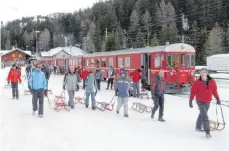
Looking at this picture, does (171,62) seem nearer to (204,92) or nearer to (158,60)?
(158,60)

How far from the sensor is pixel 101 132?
833 cm

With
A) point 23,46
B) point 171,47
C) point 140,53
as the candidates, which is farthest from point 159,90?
point 23,46

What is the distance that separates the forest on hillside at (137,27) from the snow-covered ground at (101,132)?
1833 inches

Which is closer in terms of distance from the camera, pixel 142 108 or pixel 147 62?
pixel 142 108

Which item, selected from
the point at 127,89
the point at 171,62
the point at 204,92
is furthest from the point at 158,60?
the point at 204,92

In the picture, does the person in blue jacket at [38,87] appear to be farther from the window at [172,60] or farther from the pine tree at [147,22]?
the pine tree at [147,22]

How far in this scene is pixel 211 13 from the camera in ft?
272

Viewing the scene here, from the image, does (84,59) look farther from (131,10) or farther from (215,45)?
(131,10)

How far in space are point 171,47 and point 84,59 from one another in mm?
16224

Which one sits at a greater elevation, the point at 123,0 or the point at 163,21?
the point at 123,0

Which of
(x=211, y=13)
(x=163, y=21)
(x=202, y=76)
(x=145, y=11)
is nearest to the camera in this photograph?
(x=202, y=76)

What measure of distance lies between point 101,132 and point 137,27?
87.2 metres

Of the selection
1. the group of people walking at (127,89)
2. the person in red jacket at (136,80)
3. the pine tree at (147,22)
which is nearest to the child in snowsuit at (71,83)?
the group of people walking at (127,89)

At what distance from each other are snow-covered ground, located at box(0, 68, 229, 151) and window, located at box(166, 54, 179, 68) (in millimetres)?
7865
